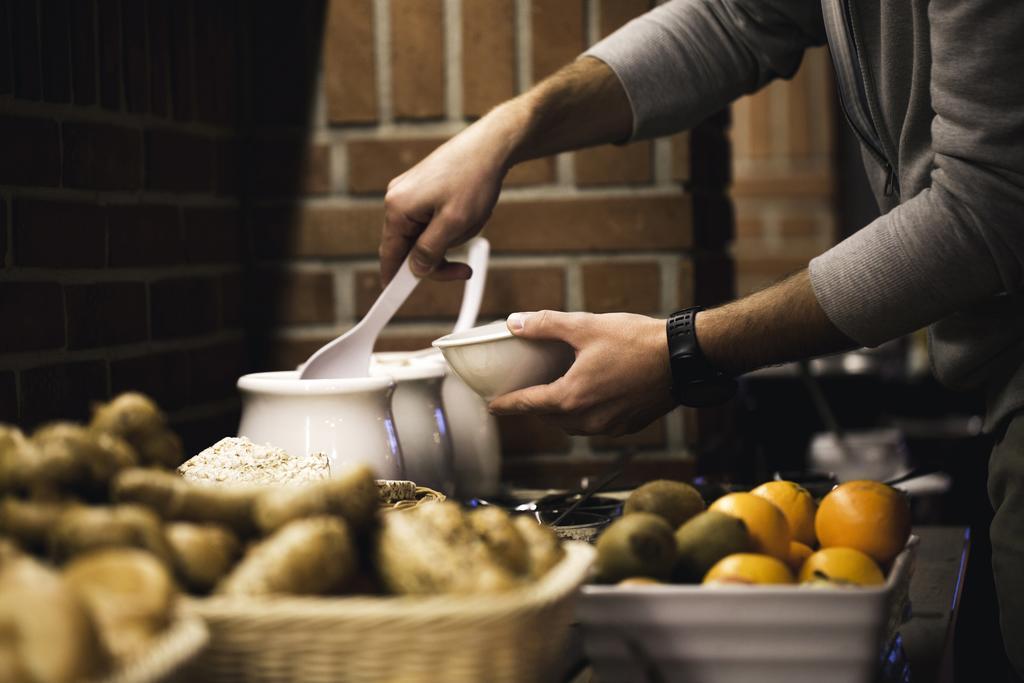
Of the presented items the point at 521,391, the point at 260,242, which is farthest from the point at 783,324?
the point at 260,242

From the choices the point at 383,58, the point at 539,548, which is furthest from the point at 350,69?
the point at 539,548

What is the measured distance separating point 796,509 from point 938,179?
0.36 metres

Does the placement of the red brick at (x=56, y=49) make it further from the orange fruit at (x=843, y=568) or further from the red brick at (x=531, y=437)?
the orange fruit at (x=843, y=568)

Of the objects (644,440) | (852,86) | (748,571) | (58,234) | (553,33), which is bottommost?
(644,440)

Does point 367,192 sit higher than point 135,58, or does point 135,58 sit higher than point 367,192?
point 135,58

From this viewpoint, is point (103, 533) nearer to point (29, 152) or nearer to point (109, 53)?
point (29, 152)

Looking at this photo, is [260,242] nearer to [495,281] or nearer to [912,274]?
[495,281]

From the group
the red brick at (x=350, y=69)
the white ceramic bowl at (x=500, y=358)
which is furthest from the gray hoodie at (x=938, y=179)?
the red brick at (x=350, y=69)

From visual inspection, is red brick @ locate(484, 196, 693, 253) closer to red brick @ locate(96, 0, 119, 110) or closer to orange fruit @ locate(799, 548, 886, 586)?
red brick @ locate(96, 0, 119, 110)

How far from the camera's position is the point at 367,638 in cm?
53

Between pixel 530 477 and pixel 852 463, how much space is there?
104 centimetres

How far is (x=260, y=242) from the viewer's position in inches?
63.8

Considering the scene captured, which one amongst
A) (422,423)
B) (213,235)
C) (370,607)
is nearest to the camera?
(370,607)

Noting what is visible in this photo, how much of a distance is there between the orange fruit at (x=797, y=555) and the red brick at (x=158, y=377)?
803mm
